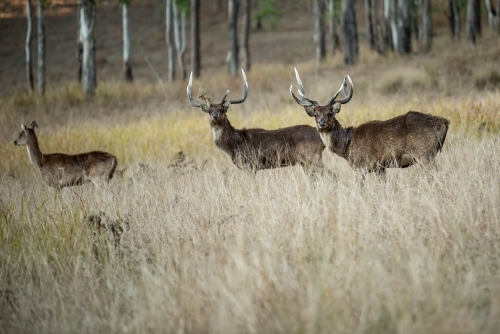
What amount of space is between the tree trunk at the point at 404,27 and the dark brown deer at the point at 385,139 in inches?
661

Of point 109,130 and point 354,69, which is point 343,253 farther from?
point 354,69

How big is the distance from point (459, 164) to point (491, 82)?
1053 cm

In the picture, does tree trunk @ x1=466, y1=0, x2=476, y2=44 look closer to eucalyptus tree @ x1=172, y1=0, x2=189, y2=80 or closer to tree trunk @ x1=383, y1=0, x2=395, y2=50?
tree trunk @ x1=383, y1=0, x2=395, y2=50

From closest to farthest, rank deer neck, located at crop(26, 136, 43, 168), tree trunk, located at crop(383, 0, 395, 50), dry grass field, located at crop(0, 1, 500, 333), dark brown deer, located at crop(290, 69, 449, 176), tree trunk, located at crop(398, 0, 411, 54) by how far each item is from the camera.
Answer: dry grass field, located at crop(0, 1, 500, 333)
dark brown deer, located at crop(290, 69, 449, 176)
deer neck, located at crop(26, 136, 43, 168)
tree trunk, located at crop(398, 0, 411, 54)
tree trunk, located at crop(383, 0, 395, 50)

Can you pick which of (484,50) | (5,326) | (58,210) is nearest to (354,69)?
(484,50)

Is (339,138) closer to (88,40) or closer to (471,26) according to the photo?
(88,40)

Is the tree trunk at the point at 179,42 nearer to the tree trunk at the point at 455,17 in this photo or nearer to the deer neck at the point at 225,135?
the tree trunk at the point at 455,17

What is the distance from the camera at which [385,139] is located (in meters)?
7.73

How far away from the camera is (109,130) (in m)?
14.8

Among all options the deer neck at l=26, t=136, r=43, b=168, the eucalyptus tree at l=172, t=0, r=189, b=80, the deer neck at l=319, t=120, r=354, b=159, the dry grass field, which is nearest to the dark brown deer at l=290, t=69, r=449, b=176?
the deer neck at l=319, t=120, r=354, b=159

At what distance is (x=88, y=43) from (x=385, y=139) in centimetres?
1658

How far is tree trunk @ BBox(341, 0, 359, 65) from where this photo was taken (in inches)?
936

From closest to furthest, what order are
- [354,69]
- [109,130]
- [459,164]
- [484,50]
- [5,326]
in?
1. [5,326]
2. [459,164]
3. [109,130]
4. [484,50]
5. [354,69]

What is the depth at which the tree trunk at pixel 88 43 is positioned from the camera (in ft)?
72.6
